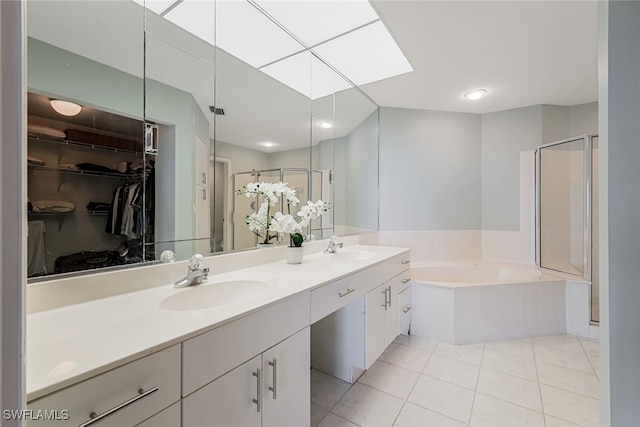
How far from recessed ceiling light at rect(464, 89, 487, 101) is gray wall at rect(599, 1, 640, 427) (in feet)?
7.16

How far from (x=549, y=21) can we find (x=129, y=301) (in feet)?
8.80

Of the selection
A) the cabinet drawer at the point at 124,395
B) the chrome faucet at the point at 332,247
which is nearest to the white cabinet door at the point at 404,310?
the chrome faucet at the point at 332,247

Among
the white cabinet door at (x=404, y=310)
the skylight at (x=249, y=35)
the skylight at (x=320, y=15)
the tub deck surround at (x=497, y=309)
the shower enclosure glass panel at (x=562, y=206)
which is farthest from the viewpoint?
the shower enclosure glass panel at (x=562, y=206)

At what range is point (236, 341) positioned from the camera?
0.86 meters

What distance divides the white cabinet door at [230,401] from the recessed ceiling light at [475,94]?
3009 mm

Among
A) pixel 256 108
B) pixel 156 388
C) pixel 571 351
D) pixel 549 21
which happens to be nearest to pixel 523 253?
pixel 571 351

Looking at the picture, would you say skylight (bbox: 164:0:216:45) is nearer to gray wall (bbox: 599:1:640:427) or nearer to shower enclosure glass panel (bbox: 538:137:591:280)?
gray wall (bbox: 599:1:640:427)

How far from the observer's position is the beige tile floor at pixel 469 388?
150cm

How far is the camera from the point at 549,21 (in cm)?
167

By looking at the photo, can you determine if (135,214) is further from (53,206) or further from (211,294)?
(211,294)

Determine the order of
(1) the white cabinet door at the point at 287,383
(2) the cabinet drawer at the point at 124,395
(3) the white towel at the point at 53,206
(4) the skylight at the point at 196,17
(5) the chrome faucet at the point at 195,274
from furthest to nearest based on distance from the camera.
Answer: (4) the skylight at the point at 196,17, (5) the chrome faucet at the point at 195,274, (1) the white cabinet door at the point at 287,383, (3) the white towel at the point at 53,206, (2) the cabinet drawer at the point at 124,395

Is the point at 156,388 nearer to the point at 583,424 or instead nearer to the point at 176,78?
the point at 176,78

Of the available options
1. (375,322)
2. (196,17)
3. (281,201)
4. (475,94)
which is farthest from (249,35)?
(475,94)

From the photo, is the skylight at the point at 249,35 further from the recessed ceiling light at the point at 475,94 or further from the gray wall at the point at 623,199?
the recessed ceiling light at the point at 475,94
